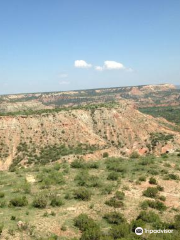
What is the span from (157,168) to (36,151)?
1634 inches

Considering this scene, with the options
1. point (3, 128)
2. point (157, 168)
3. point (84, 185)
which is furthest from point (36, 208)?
point (3, 128)

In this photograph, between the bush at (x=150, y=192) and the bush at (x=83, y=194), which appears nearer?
the bush at (x=83, y=194)

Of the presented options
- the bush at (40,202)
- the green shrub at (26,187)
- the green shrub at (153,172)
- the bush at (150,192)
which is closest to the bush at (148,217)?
the bush at (150,192)

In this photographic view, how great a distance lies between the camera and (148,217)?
17359 millimetres

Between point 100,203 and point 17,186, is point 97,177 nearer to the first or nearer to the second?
point 100,203

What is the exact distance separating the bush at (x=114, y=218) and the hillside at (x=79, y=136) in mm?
40222

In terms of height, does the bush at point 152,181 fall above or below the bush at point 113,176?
below

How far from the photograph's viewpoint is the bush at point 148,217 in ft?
56.5

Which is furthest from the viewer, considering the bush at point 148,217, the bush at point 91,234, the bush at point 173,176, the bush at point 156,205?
the bush at point 173,176

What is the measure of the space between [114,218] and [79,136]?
58.4 m

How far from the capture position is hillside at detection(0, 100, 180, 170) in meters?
63.1

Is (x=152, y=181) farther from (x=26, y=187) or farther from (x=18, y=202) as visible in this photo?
(x=18, y=202)

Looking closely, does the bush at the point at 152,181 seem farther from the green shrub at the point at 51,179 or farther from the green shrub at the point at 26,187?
the green shrub at the point at 26,187

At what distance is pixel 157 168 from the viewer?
28859 millimetres
